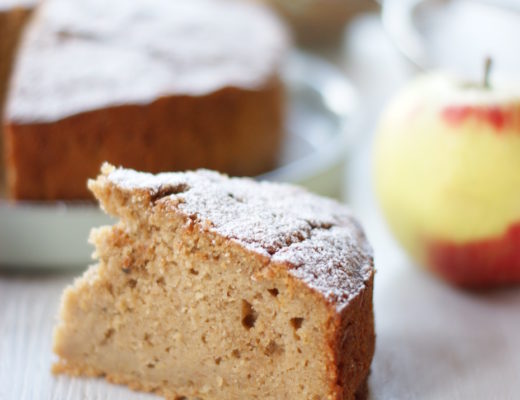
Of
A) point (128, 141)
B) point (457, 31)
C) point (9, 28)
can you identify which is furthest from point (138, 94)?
point (457, 31)

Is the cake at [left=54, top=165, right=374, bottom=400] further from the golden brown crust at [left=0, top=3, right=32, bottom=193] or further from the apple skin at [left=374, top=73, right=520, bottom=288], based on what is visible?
the golden brown crust at [left=0, top=3, right=32, bottom=193]

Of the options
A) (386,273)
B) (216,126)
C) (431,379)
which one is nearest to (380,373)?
(431,379)

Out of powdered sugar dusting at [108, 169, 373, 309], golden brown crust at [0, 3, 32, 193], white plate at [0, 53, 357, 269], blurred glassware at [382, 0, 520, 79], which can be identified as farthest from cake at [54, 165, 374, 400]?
blurred glassware at [382, 0, 520, 79]

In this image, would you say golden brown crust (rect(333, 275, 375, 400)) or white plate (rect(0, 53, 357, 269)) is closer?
golden brown crust (rect(333, 275, 375, 400))

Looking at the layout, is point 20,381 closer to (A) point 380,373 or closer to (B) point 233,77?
(A) point 380,373

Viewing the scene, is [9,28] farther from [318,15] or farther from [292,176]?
[318,15]

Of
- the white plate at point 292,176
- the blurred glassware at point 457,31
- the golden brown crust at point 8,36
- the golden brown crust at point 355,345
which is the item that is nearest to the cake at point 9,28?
the golden brown crust at point 8,36

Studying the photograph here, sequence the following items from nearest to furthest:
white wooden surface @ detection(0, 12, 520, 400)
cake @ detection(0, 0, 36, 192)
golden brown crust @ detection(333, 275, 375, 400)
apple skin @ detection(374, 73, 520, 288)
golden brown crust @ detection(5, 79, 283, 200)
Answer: golden brown crust @ detection(333, 275, 375, 400) < white wooden surface @ detection(0, 12, 520, 400) < apple skin @ detection(374, 73, 520, 288) < golden brown crust @ detection(5, 79, 283, 200) < cake @ detection(0, 0, 36, 192)
